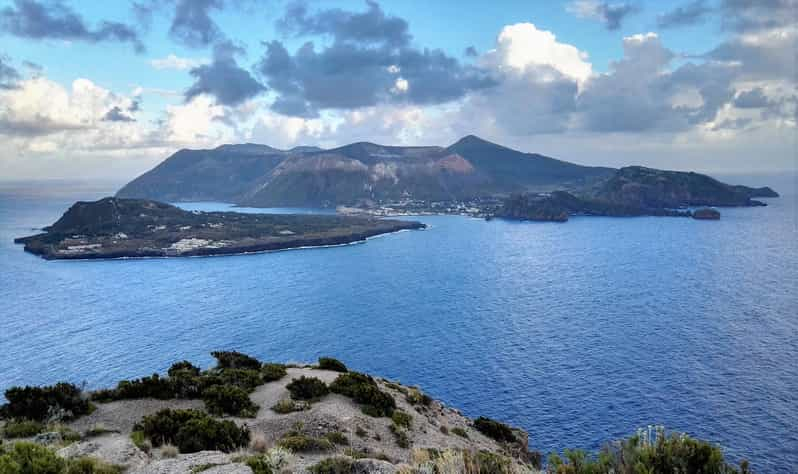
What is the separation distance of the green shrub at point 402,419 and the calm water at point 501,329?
24.1 meters

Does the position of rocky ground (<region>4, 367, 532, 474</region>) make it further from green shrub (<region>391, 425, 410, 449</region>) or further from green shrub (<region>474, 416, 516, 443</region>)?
green shrub (<region>474, 416, 516, 443</region>)

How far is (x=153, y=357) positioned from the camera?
240 feet

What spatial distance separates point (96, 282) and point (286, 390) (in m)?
122

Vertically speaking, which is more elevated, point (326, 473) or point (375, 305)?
point (326, 473)

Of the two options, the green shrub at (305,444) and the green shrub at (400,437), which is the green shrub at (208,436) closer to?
the green shrub at (305,444)

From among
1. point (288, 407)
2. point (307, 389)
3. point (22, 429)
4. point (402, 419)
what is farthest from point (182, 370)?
point (402, 419)

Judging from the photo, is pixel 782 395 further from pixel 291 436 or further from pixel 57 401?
pixel 57 401

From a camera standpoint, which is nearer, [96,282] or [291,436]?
[291,436]

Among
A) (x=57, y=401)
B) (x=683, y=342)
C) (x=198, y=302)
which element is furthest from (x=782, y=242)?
(x=57, y=401)

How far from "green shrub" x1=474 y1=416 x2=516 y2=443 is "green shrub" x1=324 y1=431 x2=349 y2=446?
53.7 feet

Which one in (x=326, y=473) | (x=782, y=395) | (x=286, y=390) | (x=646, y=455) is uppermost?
(x=646, y=455)

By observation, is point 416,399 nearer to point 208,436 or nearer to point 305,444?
point 305,444

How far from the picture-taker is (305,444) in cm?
2048

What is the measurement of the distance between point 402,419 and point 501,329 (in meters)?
59.9
